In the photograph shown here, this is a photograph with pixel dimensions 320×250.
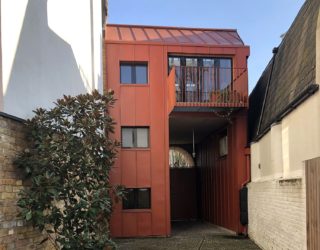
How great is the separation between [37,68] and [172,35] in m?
12.1

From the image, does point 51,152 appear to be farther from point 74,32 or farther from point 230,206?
point 230,206

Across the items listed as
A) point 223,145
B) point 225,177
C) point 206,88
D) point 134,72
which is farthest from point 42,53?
point 223,145

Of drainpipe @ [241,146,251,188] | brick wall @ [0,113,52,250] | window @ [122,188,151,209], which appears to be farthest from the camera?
window @ [122,188,151,209]

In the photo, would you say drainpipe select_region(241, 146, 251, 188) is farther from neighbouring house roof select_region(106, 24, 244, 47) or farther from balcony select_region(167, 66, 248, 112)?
neighbouring house roof select_region(106, 24, 244, 47)

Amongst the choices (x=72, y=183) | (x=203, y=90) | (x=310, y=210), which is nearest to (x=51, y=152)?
(x=72, y=183)

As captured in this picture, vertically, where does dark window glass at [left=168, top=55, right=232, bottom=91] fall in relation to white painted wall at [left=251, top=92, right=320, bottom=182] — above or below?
above

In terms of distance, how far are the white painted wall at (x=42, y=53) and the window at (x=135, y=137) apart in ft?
15.6

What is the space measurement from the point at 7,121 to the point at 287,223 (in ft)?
21.9

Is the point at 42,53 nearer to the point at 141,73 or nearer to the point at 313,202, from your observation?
the point at 313,202

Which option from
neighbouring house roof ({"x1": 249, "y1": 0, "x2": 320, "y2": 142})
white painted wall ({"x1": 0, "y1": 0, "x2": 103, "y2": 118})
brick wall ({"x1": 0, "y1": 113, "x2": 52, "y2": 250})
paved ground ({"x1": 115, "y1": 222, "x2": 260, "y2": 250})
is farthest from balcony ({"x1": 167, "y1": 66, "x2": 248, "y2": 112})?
brick wall ({"x1": 0, "y1": 113, "x2": 52, "y2": 250})

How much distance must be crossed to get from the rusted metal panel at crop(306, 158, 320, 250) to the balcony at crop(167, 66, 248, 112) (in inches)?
345

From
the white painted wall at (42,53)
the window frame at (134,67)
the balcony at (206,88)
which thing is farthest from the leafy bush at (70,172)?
the window frame at (134,67)

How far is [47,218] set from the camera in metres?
7.10

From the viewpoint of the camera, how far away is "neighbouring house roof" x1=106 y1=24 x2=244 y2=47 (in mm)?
18859
